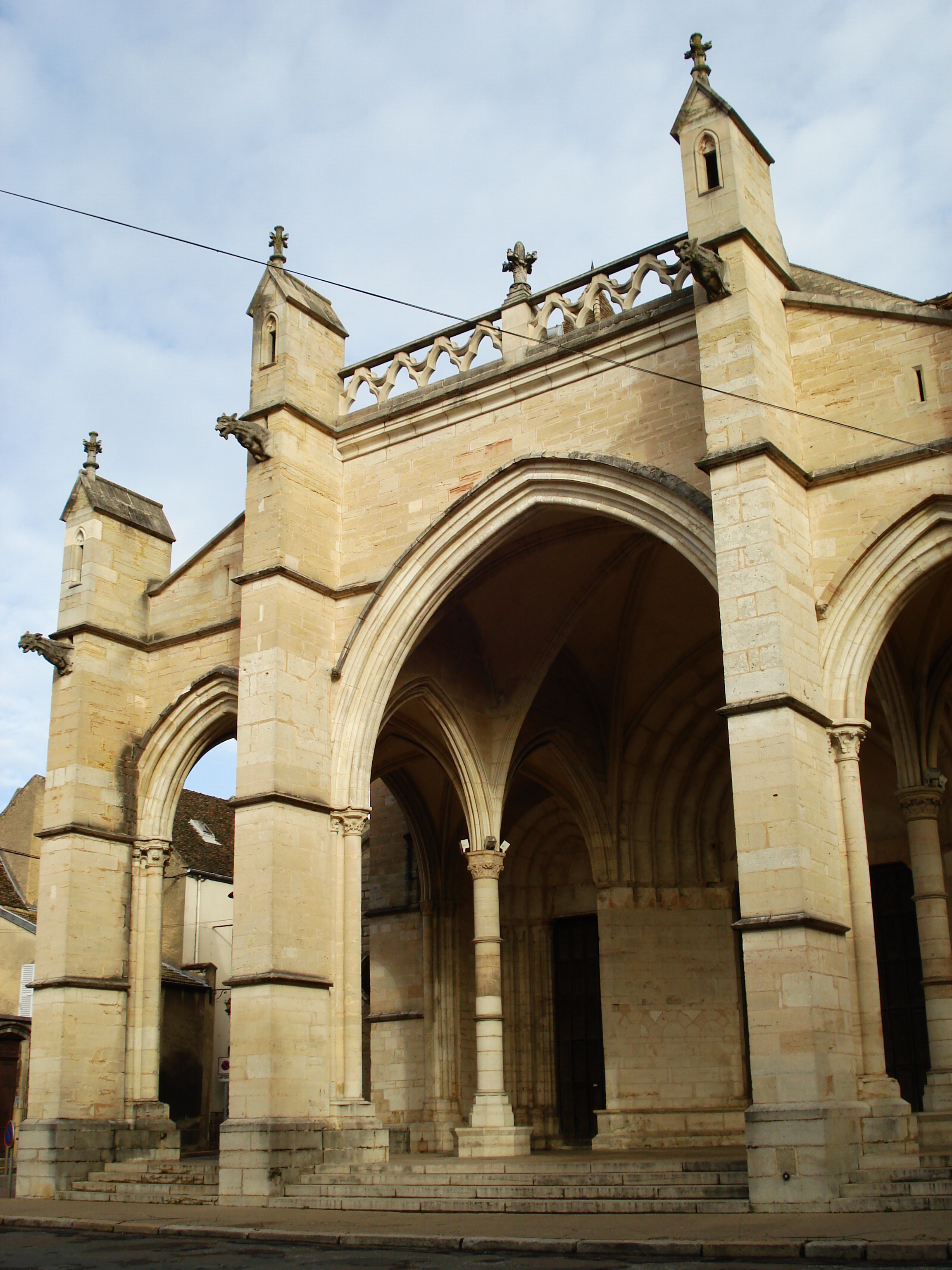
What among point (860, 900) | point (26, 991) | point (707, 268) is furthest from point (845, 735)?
point (26, 991)

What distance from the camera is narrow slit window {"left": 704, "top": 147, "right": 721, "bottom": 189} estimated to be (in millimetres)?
11250

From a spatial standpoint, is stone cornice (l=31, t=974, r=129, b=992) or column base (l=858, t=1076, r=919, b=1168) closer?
column base (l=858, t=1076, r=919, b=1168)

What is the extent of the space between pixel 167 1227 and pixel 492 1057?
4.96 metres

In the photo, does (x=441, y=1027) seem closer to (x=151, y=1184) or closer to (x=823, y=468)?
(x=151, y=1184)

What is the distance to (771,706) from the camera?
9477mm

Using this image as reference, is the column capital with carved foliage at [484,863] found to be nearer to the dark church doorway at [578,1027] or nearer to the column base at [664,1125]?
the dark church doorway at [578,1027]

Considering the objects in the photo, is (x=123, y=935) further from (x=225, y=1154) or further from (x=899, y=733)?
(x=899, y=733)

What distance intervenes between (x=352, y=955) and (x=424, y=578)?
3.60 meters

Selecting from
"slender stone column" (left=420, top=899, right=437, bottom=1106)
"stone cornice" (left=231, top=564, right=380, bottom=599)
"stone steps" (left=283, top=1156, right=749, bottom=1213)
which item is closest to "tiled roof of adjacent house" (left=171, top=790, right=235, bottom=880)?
"slender stone column" (left=420, top=899, right=437, bottom=1106)

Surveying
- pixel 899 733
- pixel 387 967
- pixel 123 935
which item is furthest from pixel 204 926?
pixel 899 733

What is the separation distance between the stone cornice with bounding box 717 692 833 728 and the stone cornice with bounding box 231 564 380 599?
455cm

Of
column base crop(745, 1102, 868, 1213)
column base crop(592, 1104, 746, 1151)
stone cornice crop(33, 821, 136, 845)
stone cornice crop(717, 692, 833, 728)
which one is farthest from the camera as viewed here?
column base crop(592, 1104, 746, 1151)

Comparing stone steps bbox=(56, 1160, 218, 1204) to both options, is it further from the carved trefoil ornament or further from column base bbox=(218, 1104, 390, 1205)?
the carved trefoil ornament

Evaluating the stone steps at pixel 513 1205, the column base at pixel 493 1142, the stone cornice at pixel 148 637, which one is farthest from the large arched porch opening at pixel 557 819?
A: the stone steps at pixel 513 1205
